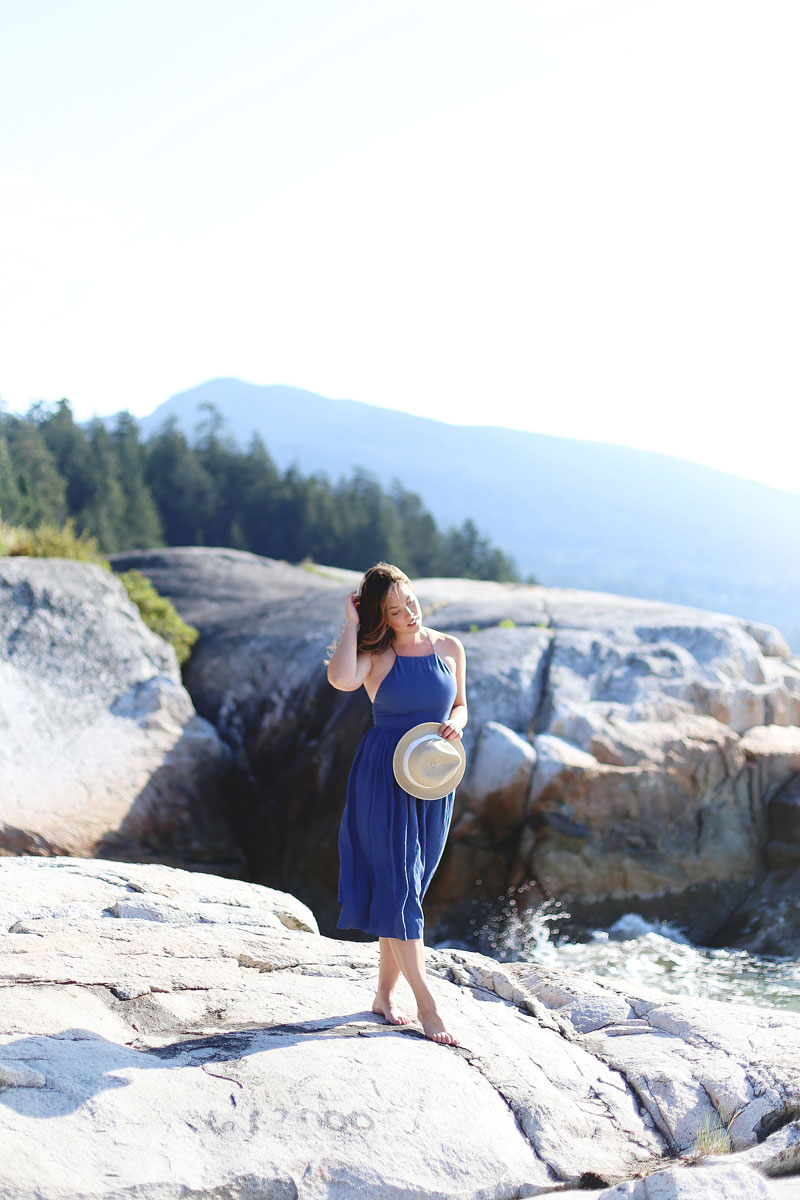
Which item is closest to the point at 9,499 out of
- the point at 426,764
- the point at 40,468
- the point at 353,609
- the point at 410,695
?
the point at 40,468

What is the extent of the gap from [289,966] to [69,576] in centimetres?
817

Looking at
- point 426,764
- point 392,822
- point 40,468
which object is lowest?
point 392,822

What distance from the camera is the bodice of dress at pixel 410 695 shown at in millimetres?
4566

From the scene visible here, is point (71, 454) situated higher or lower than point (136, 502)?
higher

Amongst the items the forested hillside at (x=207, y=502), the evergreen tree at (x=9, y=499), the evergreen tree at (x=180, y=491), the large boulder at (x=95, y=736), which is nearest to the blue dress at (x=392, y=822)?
the large boulder at (x=95, y=736)

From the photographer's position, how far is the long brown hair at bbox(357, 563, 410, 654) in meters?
4.59

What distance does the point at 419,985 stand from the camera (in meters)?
4.36

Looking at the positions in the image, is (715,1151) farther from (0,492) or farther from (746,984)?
(0,492)

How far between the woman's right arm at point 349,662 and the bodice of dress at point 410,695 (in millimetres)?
127

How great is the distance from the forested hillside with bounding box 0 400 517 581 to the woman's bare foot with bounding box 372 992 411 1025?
38661 mm

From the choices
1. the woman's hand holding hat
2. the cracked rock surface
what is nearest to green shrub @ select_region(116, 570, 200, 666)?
the cracked rock surface

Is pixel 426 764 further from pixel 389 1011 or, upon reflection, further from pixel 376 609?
pixel 389 1011

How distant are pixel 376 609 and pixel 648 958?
5.77 metres

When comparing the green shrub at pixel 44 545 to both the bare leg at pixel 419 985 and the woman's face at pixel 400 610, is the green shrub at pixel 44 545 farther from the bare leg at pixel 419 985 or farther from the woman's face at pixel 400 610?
the bare leg at pixel 419 985
